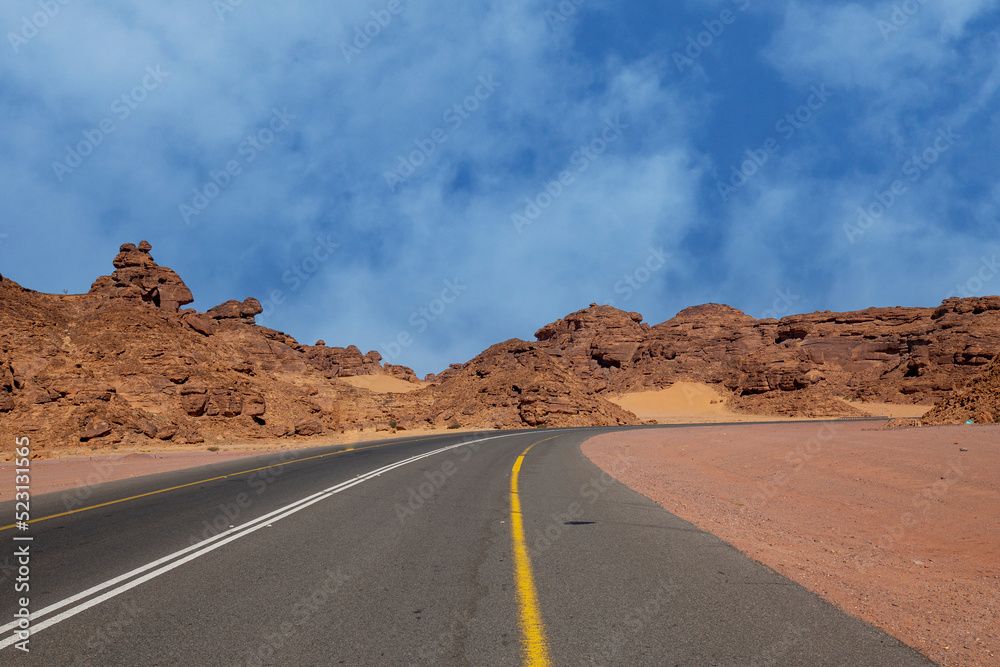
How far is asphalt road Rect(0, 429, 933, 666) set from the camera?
367 centimetres

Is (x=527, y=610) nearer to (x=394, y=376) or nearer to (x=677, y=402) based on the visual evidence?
(x=677, y=402)

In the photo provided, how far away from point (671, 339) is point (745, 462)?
305 ft

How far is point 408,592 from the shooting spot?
16.0 ft

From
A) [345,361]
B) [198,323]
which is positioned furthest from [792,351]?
[345,361]

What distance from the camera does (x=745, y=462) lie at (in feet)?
55.4

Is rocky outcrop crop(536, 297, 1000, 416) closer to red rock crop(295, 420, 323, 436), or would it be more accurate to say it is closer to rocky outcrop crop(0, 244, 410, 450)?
red rock crop(295, 420, 323, 436)

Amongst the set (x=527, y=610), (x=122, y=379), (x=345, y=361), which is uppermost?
(x=345, y=361)

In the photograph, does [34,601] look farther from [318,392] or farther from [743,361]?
[743,361]

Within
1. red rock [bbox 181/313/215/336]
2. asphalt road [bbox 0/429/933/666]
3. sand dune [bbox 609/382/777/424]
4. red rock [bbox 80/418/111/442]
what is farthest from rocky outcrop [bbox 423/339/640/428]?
asphalt road [bbox 0/429/933/666]

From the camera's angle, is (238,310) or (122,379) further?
(238,310)

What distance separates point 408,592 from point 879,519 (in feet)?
25.7

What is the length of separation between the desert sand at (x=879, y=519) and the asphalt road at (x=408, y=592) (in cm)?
50

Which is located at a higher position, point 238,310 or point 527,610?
point 238,310

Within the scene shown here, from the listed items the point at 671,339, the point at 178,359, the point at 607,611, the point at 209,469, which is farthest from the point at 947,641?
the point at 671,339
